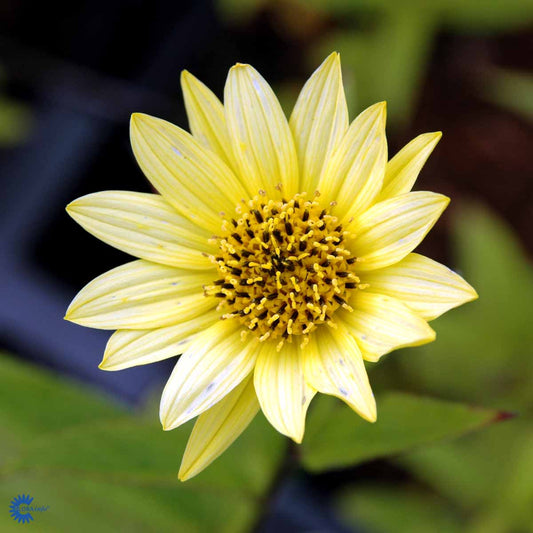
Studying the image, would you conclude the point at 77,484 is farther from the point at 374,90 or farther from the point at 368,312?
Answer: the point at 374,90

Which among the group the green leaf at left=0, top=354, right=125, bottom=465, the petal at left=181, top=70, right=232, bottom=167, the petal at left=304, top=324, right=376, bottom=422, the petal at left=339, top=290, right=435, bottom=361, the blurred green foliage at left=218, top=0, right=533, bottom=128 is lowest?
the green leaf at left=0, top=354, right=125, bottom=465

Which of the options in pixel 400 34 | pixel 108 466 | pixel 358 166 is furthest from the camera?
pixel 400 34

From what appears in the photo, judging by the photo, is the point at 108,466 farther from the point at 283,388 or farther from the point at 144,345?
the point at 283,388

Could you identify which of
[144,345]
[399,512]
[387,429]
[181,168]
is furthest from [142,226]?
[399,512]

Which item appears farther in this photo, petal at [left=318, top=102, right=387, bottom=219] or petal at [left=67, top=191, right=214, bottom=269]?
petal at [left=67, top=191, right=214, bottom=269]

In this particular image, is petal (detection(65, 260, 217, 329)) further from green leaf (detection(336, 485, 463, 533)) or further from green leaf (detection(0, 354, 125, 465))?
green leaf (detection(336, 485, 463, 533))

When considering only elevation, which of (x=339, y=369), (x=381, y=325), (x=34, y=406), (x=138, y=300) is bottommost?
(x=34, y=406)

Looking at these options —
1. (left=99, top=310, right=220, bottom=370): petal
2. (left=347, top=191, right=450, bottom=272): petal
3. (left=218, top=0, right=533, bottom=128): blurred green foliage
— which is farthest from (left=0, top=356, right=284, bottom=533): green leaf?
(left=218, top=0, right=533, bottom=128): blurred green foliage
